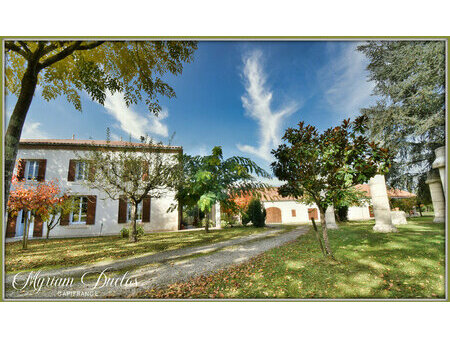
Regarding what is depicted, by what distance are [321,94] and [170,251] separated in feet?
16.3

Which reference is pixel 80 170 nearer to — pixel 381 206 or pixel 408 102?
pixel 408 102

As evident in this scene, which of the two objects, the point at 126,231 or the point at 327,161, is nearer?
the point at 327,161

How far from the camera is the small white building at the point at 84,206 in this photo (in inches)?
159

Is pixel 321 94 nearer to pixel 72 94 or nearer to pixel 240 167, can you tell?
pixel 240 167

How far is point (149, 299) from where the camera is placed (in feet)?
6.82

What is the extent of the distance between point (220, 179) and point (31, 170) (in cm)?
503

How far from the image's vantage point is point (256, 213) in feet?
31.1

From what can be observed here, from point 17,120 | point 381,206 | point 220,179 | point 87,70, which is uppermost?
point 87,70

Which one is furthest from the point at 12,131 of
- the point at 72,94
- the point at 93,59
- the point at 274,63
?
the point at 274,63

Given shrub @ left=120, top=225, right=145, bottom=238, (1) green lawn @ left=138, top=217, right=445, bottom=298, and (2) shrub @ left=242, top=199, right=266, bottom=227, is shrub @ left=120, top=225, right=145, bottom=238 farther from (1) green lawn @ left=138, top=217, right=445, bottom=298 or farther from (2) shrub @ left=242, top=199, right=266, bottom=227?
(2) shrub @ left=242, top=199, right=266, bottom=227

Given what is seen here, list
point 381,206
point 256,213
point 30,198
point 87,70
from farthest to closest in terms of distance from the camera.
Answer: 1. point 256,213
2. point 381,206
3. point 30,198
4. point 87,70

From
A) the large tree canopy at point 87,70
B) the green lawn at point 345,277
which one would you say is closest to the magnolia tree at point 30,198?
the large tree canopy at point 87,70

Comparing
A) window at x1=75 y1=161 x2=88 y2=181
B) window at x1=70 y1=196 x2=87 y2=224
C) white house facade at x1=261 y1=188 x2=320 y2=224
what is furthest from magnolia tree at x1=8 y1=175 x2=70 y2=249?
white house facade at x1=261 y1=188 x2=320 y2=224

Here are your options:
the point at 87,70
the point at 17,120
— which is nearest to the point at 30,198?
the point at 17,120
